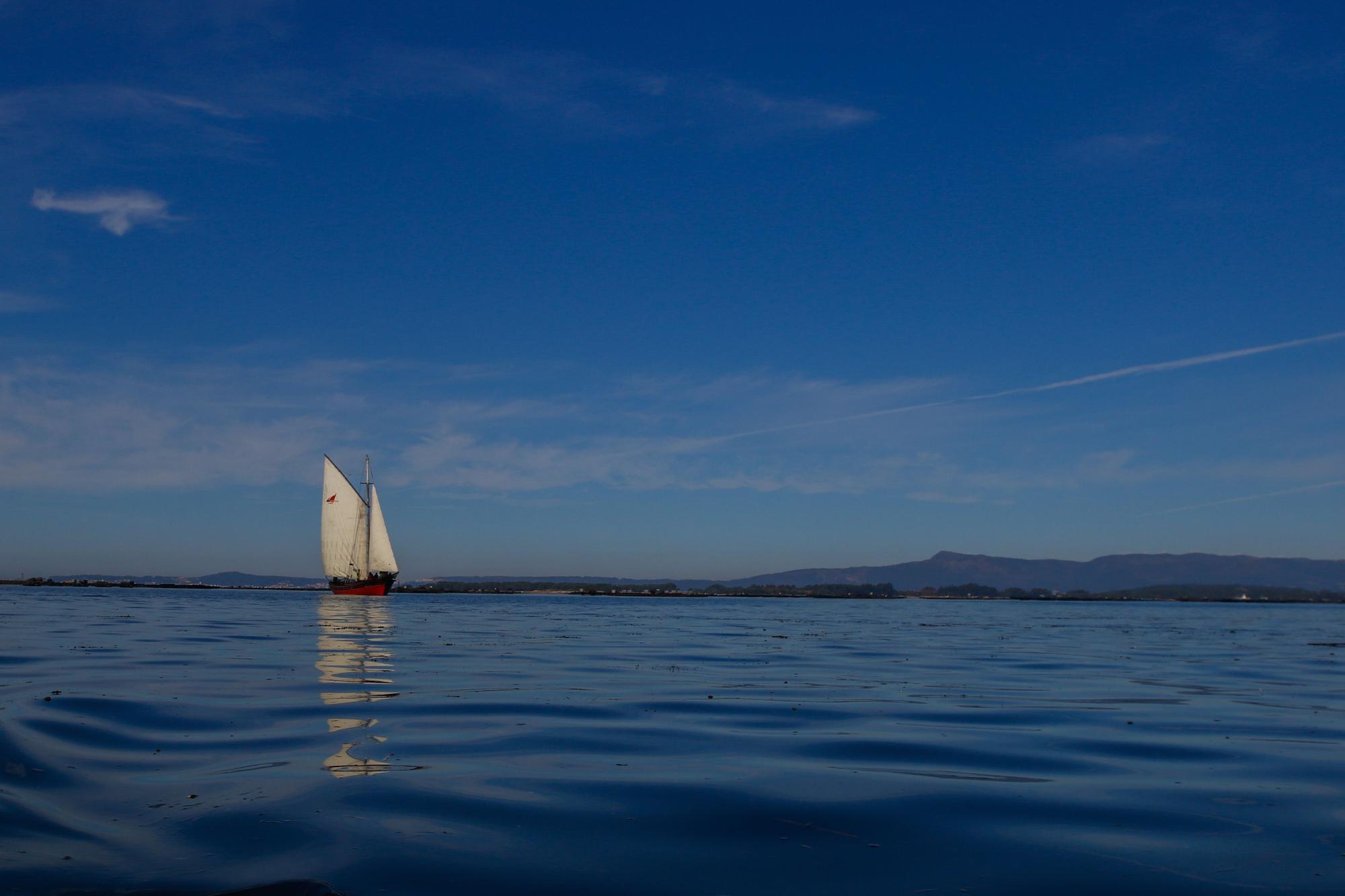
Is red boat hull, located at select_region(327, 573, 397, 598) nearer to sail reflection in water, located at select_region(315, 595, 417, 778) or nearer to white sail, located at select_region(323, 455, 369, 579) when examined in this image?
white sail, located at select_region(323, 455, 369, 579)

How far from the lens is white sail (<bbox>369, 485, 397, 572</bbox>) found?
490ft

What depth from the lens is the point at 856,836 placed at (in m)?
8.55

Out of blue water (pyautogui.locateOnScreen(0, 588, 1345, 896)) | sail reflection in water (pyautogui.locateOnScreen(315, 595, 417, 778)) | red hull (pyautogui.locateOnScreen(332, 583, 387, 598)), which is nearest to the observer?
blue water (pyautogui.locateOnScreen(0, 588, 1345, 896))

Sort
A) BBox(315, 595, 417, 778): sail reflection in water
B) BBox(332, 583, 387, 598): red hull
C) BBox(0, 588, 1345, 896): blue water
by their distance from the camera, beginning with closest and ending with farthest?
BBox(0, 588, 1345, 896): blue water < BBox(315, 595, 417, 778): sail reflection in water < BBox(332, 583, 387, 598): red hull

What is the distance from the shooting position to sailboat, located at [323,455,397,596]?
145000mm

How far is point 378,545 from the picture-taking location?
15000 cm

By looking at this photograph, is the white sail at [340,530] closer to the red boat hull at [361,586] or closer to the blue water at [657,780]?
the red boat hull at [361,586]

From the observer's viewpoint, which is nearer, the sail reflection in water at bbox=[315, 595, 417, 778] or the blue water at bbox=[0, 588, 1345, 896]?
the blue water at bbox=[0, 588, 1345, 896]

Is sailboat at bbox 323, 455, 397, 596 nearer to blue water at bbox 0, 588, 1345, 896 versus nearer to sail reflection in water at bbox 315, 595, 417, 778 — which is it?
sail reflection in water at bbox 315, 595, 417, 778

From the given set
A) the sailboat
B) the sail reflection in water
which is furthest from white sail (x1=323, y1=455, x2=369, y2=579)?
the sail reflection in water

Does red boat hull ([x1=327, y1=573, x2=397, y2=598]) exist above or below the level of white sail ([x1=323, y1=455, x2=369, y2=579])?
below

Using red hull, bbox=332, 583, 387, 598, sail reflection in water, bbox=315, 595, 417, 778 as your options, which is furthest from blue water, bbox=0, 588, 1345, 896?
red hull, bbox=332, 583, 387, 598

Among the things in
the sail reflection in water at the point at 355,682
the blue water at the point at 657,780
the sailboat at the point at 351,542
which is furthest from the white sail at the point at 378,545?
the blue water at the point at 657,780

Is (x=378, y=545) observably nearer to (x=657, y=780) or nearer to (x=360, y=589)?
(x=360, y=589)
